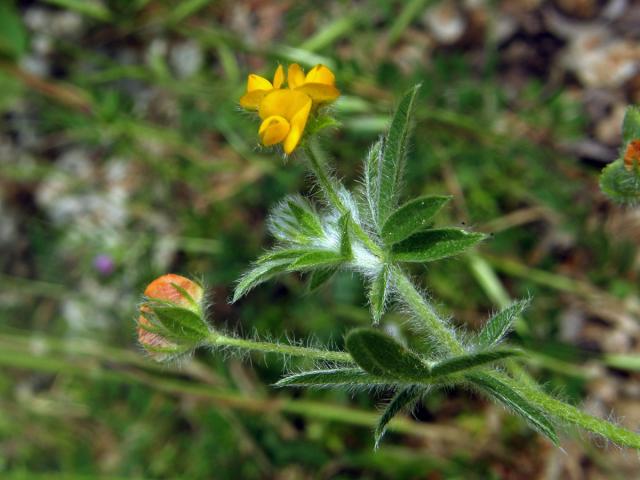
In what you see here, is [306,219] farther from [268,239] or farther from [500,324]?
[268,239]

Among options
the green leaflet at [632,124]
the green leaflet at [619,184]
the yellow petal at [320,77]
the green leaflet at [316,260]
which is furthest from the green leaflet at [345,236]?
the green leaflet at [632,124]

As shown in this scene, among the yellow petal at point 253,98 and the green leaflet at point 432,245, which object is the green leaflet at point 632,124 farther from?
the yellow petal at point 253,98

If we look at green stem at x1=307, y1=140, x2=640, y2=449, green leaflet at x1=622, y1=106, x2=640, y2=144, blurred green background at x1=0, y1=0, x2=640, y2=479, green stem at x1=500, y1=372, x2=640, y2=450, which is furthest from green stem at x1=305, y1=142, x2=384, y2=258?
blurred green background at x1=0, y1=0, x2=640, y2=479

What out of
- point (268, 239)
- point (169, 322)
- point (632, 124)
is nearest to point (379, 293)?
point (169, 322)

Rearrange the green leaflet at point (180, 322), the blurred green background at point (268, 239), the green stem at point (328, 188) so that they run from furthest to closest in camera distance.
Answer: the blurred green background at point (268, 239) < the green leaflet at point (180, 322) < the green stem at point (328, 188)

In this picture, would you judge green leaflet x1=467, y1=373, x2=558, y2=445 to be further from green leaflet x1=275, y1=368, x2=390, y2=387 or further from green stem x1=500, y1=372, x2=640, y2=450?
green leaflet x1=275, y1=368, x2=390, y2=387
